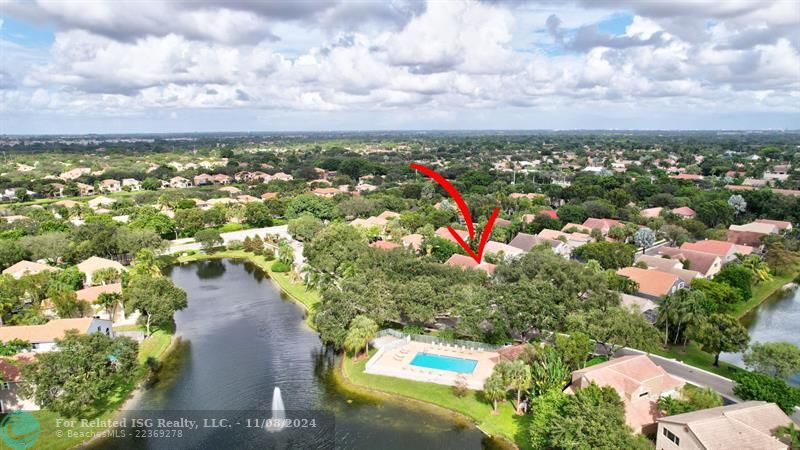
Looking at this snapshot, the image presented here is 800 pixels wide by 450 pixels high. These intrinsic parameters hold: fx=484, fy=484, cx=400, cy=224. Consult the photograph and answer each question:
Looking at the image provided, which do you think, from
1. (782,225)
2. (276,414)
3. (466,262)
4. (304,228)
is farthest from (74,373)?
(782,225)

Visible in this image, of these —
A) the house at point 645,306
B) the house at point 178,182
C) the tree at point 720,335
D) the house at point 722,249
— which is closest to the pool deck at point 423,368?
the tree at point 720,335

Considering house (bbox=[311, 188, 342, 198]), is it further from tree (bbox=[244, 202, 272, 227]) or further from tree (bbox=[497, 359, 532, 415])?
tree (bbox=[497, 359, 532, 415])

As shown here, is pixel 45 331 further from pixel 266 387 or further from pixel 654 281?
pixel 654 281

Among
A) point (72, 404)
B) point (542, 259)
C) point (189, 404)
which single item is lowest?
point (189, 404)

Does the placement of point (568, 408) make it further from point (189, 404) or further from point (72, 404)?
point (72, 404)

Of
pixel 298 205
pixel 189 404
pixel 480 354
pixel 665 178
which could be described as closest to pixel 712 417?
pixel 480 354

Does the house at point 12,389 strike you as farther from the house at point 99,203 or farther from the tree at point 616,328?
the house at point 99,203

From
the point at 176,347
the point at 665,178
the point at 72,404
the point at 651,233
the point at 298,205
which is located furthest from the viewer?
the point at 665,178
